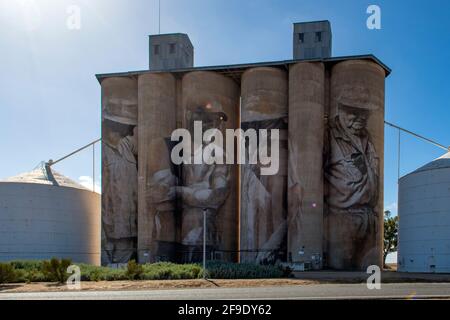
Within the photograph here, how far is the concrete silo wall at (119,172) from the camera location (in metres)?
72.2

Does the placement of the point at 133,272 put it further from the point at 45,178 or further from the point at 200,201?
the point at 45,178

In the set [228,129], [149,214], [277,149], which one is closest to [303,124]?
[277,149]

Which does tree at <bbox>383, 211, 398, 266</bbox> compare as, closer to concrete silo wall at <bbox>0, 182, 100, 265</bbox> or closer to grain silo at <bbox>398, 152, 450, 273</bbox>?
grain silo at <bbox>398, 152, 450, 273</bbox>

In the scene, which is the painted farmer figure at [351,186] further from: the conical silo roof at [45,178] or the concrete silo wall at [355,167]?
the conical silo roof at [45,178]

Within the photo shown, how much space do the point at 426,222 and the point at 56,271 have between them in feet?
121

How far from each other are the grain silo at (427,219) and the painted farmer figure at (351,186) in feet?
25.3

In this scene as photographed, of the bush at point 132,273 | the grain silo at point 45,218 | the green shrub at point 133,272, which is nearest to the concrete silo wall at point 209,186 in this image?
the grain silo at point 45,218

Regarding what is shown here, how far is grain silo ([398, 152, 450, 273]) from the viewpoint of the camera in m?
52.3

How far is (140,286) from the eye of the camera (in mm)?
32219

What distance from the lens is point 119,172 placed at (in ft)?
242

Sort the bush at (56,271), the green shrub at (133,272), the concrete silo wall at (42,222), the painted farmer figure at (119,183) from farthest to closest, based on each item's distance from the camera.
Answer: the painted farmer figure at (119,183) < the concrete silo wall at (42,222) < the green shrub at (133,272) < the bush at (56,271)

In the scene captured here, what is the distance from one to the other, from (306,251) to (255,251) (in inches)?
289
